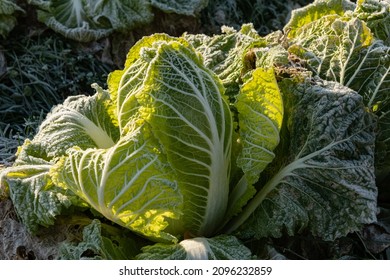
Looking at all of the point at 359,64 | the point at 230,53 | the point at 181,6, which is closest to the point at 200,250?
the point at 230,53

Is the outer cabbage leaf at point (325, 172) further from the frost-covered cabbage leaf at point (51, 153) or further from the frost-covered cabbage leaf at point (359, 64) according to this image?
the frost-covered cabbage leaf at point (51, 153)

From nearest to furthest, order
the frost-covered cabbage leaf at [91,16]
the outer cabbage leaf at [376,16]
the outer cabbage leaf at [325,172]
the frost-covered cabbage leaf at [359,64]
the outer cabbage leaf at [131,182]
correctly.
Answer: the outer cabbage leaf at [131,182]
the outer cabbage leaf at [325,172]
the frost-covered cabbage leaf at [359,64]
the outer cabbage leaf at [376,16]
the frost-covered cabbage leaf at [91,16]

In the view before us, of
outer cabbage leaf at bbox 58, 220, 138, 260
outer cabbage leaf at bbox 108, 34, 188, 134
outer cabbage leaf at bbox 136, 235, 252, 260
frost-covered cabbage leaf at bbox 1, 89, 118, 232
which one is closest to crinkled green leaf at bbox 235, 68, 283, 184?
outer cabbage leaf at bbox 136, 235, 252, 260

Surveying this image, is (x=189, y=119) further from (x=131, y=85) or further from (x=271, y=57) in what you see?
(x=271, y=57)

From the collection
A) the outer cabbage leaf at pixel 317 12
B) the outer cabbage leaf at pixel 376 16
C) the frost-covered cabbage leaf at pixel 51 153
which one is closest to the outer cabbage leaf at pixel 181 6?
the outer cabbage leaf at pixel 317 12

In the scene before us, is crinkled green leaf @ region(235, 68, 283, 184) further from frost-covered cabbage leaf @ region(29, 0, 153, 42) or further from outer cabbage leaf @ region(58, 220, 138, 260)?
frost-covered cabbage leaf @ region(29, 0, 153, 42)

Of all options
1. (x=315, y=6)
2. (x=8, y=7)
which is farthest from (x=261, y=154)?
(x=8, y=7)
